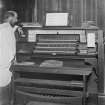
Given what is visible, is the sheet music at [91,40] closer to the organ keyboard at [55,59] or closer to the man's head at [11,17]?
the organ keyboard at [55,59]

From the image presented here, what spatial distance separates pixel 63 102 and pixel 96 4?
68.5 inches

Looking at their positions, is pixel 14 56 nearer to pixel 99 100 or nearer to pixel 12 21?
pixel 12 21

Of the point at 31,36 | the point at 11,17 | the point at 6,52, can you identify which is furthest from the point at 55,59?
the point at 11,17

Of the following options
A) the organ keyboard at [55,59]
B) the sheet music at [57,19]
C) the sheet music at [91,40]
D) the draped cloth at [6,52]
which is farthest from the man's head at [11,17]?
the sheet music at [91,40]

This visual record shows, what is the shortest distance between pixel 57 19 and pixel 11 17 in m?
0.77

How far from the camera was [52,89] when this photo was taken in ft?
12.2

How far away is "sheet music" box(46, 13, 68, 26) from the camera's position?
401cm

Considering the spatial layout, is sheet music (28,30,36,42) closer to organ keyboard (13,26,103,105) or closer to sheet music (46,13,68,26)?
organ keyboard (13,26,103,105)

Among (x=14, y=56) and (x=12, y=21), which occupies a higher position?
(x=12, y=21)

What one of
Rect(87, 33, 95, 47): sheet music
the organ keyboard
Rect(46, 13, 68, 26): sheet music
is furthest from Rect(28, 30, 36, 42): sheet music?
Rect(87, 33, 95, 47): sheet music

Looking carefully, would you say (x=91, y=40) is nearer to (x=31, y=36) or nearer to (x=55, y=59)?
(x=55, y=59)

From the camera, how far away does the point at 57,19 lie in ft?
13.3

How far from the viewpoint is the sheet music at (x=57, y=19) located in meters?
4.01

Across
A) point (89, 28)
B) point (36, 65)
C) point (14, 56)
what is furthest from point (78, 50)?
point (14, 56)
